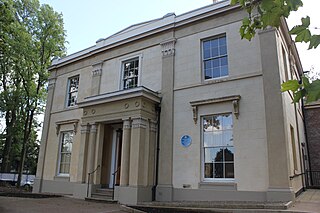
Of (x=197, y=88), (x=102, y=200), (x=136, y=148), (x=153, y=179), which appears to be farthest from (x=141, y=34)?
(x=102, y=200)

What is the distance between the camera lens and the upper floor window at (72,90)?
16.0 meters

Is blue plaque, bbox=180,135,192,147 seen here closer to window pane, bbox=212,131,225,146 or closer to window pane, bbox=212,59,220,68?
window pane, bbox=212,131,225,146

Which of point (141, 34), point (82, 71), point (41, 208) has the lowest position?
point (41, 208)

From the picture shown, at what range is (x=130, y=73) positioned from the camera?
44.8 feet

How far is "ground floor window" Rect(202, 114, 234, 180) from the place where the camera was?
9.71 m

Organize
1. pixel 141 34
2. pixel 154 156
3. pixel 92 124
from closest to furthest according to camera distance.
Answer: pixel 154 156 → pixel 92 124 → pixel 141 34

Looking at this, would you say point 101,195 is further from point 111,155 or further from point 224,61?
point 224,61

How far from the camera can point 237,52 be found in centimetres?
1042

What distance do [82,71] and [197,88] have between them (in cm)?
790

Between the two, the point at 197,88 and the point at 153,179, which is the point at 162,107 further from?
the point at 153,179

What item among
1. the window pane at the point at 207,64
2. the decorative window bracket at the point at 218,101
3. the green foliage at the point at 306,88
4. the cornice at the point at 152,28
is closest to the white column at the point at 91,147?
the decorative window bracket at the point at 218,101

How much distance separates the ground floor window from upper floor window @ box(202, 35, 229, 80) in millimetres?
1850

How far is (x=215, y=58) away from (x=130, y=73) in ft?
15.2

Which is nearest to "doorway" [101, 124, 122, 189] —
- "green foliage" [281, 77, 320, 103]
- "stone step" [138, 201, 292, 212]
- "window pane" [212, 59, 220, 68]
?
"stone step" [138, 201, 292, 212]
